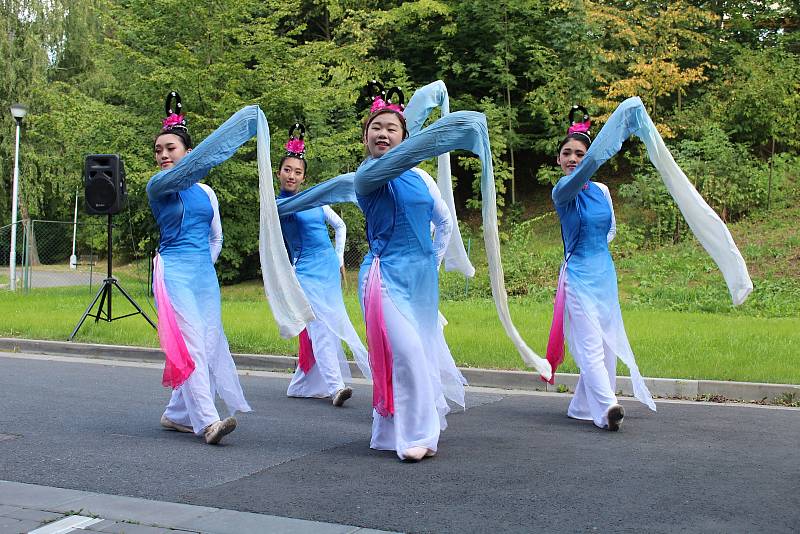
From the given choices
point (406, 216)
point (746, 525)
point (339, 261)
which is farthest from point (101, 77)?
point (746, 525)

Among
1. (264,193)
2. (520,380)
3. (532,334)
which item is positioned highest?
(264,193)

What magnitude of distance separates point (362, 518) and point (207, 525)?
2.36 ft

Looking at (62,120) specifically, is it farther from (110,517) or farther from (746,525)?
(746,525)

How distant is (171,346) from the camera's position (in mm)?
6191

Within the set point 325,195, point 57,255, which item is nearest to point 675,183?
point 325,195

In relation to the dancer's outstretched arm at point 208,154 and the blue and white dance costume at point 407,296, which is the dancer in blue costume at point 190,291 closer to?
the dancer's outstretched arm at point 208,154

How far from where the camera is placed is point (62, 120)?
19422 mm

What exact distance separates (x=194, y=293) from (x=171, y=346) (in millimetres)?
438

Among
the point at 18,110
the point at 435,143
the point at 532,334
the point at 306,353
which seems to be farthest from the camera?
the point at 18,110

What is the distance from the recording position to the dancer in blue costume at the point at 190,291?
Result: 6.26 meters

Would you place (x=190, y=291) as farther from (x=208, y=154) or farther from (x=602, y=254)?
(x=602, y=254)

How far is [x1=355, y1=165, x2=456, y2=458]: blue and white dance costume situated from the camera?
572 centimetres

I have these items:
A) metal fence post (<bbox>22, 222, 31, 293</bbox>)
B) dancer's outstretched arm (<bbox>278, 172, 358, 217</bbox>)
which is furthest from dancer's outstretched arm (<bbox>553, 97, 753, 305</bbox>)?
metal fence post (<bbox>22, 222, 31, 293</bbox>)

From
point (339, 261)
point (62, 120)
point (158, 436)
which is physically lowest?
point (158, 436)
